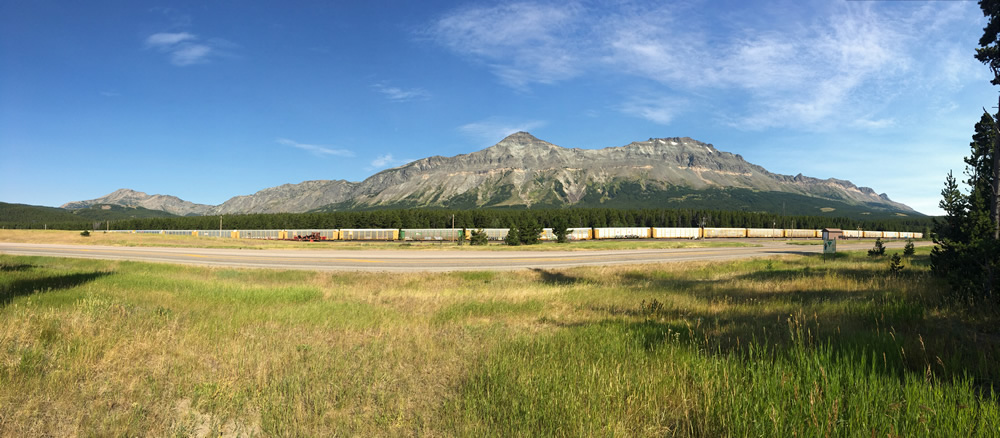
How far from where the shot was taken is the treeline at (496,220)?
150m

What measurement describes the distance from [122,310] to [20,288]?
6850mm

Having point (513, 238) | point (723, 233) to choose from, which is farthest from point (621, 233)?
point (513, 238)

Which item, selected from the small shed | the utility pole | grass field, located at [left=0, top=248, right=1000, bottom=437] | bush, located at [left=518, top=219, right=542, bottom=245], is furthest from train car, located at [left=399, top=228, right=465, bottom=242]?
the utility pole

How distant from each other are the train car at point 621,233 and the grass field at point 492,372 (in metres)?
93.2

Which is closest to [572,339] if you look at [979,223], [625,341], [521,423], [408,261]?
[625,341]

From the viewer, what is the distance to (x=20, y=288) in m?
12.1

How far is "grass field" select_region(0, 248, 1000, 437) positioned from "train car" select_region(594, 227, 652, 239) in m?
93.2

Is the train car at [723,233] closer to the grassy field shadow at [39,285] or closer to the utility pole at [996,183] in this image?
the utility pole at [996,183]

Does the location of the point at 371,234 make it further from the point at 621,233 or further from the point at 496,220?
the point at 621,233

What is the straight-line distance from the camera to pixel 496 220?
15025cm

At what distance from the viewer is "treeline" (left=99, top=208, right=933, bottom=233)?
150125mm

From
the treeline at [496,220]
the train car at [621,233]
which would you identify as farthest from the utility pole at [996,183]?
the treeline at [496,220]

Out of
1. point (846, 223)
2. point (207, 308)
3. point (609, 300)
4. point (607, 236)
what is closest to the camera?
point (207, 308)

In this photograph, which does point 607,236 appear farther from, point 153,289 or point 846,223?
point 846,223
